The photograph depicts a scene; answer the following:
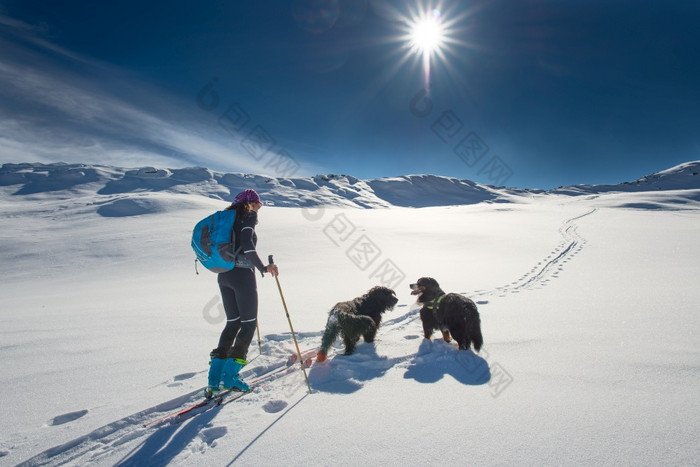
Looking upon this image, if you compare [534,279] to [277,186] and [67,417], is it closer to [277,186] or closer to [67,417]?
[67,417]

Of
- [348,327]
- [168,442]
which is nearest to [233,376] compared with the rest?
[168,442]

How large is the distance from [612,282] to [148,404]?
32.9 feet

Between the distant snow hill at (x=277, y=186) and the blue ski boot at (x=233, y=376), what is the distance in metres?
67.7

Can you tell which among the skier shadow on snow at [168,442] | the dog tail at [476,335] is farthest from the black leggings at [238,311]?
the dog tail at [476,335]

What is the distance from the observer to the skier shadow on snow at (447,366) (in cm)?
333

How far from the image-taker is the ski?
108 inches

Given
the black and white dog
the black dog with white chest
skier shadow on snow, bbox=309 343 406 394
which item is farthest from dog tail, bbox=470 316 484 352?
the black and white dog

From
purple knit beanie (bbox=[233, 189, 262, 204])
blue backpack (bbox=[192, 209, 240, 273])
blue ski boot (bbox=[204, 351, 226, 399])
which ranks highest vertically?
purple knit beanie (bbox=[233, 189, 262, 204])

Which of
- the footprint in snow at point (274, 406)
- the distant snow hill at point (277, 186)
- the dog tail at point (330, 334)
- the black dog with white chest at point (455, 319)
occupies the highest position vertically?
the distant snow hill at point (277, 186)

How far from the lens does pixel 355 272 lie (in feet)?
35.1

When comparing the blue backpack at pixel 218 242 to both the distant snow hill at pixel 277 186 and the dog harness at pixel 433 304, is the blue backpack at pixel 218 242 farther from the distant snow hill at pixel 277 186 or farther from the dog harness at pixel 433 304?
the distant snow hill at pixel 277 186

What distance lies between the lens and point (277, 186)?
376 feet

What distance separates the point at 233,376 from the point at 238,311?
691 millimetres

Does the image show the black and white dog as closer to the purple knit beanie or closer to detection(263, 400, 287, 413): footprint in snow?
detection(263, 400, 287, 413): footprint in snow
